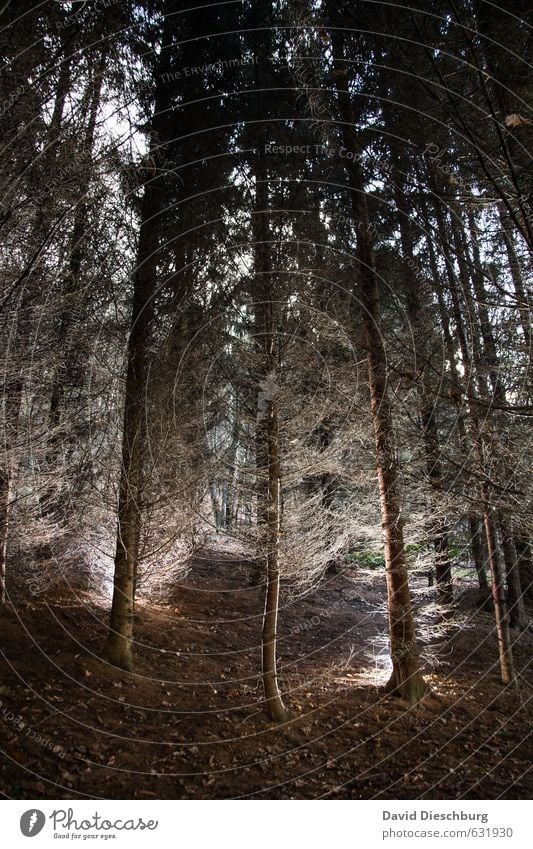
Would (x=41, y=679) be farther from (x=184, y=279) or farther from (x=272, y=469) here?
(x=184, y=279)

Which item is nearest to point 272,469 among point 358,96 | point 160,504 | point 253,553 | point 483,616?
point 253,553

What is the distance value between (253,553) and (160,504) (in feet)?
6.41

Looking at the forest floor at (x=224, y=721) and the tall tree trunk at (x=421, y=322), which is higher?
the tall tree trunk at (x=421, y=322)

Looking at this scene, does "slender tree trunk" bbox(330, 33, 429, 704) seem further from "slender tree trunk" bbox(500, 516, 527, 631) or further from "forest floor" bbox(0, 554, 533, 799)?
"slender tree trunk" bbox(500, 516, 527, 631)

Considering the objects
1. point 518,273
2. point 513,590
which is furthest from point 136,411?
point 513,590

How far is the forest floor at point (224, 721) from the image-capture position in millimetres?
5492

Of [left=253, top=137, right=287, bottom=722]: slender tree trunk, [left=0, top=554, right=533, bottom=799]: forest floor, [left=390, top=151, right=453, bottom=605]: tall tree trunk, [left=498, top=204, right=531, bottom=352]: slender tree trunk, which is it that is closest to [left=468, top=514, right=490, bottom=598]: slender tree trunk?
[left=390, top=151, right=453, bottom=605]: tall tree trunk

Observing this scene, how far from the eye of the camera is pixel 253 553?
7.72 m

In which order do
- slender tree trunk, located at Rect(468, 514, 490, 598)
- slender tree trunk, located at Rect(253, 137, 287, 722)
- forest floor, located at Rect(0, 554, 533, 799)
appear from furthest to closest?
slender tree trunk, located at Rect(468, 514, 490, 598) < slender tree trunk, located at Rect(253, 137, 287, 722) < forest floor, located at Rect(0, 554, 533, 799)

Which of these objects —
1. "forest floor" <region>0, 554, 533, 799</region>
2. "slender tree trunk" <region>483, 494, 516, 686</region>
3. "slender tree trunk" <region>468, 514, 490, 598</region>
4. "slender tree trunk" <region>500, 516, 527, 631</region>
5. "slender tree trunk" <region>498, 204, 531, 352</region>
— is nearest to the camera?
"slender tree trunk" <region>498, 204, 531, 352</region>

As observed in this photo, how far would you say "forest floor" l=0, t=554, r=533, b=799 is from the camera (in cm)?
549

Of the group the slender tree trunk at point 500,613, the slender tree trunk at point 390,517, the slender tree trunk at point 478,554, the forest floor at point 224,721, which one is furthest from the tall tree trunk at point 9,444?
the slender tree trunk at point 478,554

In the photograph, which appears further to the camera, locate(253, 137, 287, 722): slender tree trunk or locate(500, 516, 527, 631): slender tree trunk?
locate(500, 516, 527, 631): slender tree trunk

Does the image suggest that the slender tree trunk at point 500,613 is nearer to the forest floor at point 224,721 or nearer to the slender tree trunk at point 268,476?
the forest floor at point 224,721
